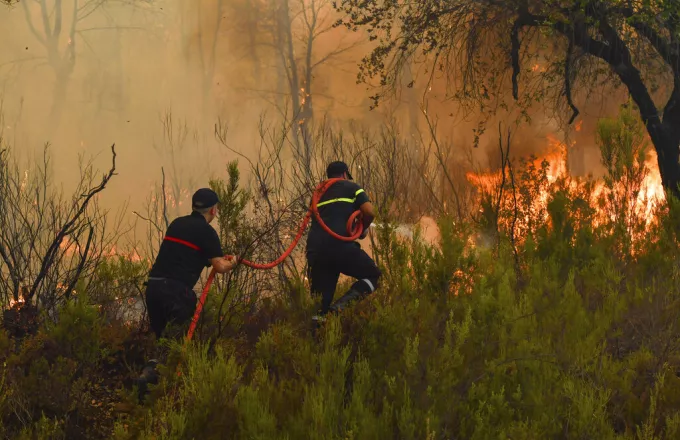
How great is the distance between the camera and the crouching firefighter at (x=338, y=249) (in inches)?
241

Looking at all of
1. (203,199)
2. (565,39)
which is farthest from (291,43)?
(203,199)

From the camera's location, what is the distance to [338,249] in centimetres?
613

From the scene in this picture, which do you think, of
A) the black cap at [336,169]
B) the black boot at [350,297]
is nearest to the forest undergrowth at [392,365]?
the black boot at [350,297]

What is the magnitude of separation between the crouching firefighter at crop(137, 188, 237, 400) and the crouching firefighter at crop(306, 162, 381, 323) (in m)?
1.14

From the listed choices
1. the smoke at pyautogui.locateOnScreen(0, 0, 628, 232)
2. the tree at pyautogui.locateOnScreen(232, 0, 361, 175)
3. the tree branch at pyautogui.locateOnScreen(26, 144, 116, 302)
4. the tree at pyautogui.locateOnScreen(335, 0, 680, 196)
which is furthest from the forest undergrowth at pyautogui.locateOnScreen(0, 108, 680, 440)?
the tree at pyautogui.locateOnScreen(232, 0, 361, 175)

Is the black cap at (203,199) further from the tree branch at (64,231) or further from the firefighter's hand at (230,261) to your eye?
the tree branch at (64,231)

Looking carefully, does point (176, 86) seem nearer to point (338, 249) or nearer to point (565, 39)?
point (565, 39)

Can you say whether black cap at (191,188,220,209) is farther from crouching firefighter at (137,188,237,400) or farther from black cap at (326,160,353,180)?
black cap at (326,160,353,180)

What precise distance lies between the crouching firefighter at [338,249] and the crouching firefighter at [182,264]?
114cm

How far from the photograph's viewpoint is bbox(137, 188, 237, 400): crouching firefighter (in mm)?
5078

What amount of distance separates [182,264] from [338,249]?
144 cm

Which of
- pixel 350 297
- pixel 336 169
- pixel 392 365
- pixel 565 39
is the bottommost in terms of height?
pixel 392 365

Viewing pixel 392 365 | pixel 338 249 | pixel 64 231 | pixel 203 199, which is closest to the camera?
pixel 392 365

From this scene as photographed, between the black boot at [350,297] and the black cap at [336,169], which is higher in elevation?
the black cap at [336,169]
